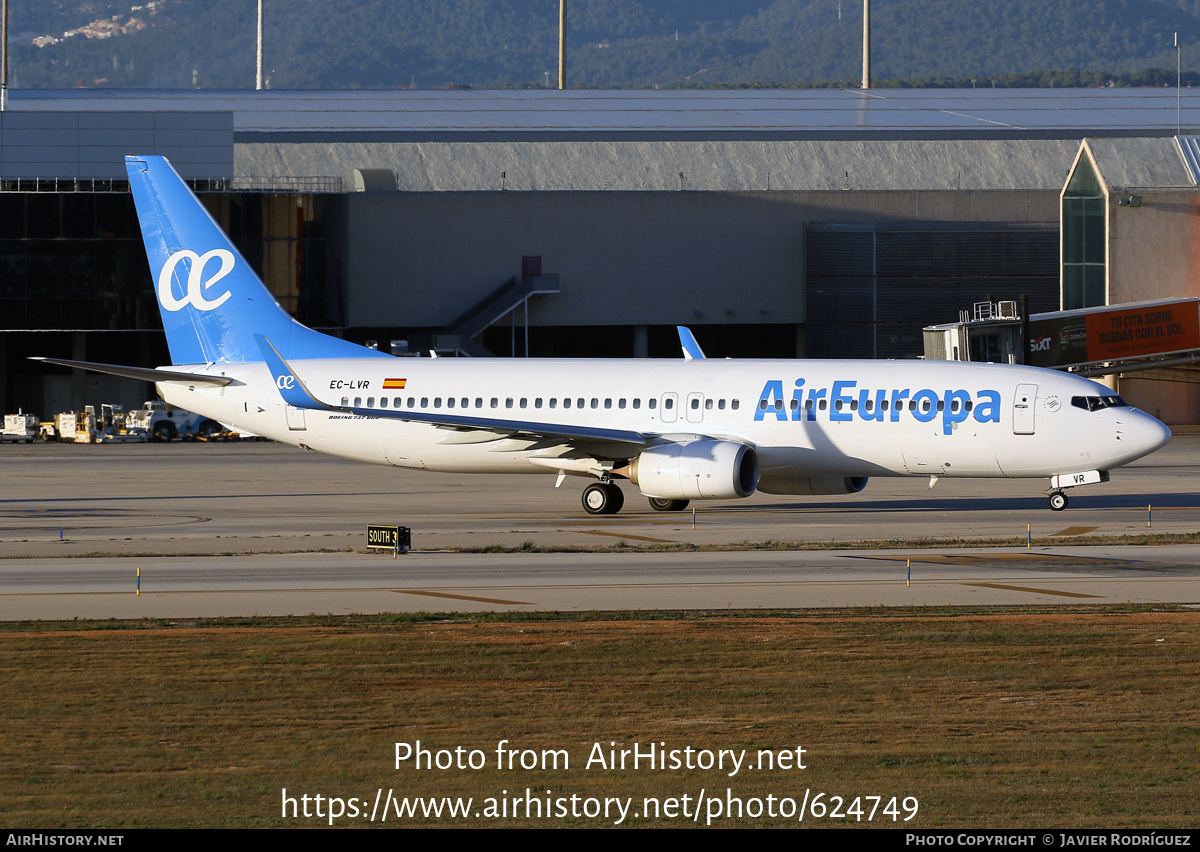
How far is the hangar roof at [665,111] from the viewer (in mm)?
93125

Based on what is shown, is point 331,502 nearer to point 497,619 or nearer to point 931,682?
point 497,619

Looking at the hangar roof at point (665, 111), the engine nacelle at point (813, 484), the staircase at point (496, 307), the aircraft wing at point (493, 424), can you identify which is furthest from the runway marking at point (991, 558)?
the hangar roof at point (665, 111)

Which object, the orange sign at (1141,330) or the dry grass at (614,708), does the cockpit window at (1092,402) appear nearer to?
the dry grass at (614,708)

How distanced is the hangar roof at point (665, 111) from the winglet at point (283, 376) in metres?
50.6

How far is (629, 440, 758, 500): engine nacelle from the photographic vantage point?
35812mm

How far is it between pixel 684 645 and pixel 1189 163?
66006 mm

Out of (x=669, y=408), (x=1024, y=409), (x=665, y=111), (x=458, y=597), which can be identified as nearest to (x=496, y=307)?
(x=665, y=111)

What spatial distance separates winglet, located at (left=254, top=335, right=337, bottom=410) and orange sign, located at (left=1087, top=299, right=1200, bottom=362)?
1787 inches

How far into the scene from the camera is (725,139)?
93000mm

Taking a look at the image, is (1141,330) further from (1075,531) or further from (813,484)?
(1075,531)

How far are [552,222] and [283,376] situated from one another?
47207 millimetres

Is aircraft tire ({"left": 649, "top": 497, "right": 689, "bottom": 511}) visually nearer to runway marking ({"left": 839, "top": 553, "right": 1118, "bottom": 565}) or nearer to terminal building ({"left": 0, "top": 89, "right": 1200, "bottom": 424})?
runway marking ({"left": 839, "top": 553, "right": 1118, "bottom": 565})

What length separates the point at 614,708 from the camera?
54.2 ft

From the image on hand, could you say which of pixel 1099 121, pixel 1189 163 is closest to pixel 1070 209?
pixel 1189 163
